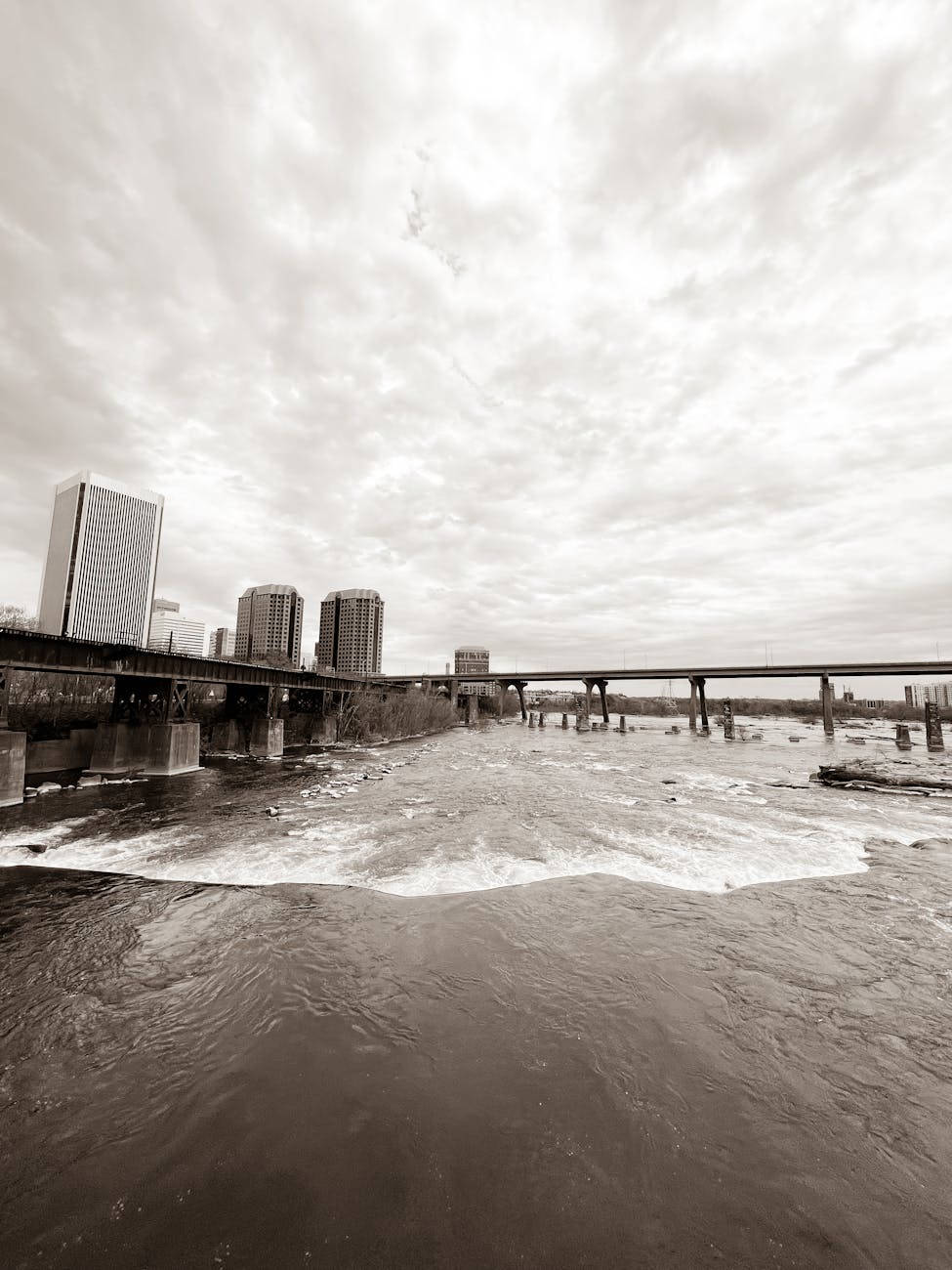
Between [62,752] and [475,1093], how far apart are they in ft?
134

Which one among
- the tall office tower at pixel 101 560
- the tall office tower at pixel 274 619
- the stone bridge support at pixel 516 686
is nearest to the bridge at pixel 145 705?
the stone bridge support at pixel 516 686

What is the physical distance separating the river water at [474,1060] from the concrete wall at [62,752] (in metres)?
23.0

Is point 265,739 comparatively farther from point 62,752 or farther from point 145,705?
point 62,752

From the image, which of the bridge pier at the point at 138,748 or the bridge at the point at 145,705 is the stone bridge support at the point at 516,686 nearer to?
the bridge at the point at 145,705

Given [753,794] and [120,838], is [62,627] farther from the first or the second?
[753,794]

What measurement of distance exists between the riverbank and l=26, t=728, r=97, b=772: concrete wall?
28956mm

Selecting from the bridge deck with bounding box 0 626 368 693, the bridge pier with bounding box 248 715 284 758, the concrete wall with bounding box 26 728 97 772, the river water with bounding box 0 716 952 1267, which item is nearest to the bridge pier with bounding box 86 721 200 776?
the concrete wall with bounding box 26 728 97 772

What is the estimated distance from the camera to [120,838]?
1755cm

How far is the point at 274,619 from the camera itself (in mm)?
157625

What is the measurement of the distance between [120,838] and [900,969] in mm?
22373

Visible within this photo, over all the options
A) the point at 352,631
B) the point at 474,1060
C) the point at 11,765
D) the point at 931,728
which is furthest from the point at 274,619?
Answer: the point at 474,1060

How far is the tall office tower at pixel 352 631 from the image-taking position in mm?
174250

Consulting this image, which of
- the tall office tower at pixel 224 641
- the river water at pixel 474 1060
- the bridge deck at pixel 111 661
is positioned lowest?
the river water at pixel 474 1060

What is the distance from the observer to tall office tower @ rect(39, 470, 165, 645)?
152 metres
